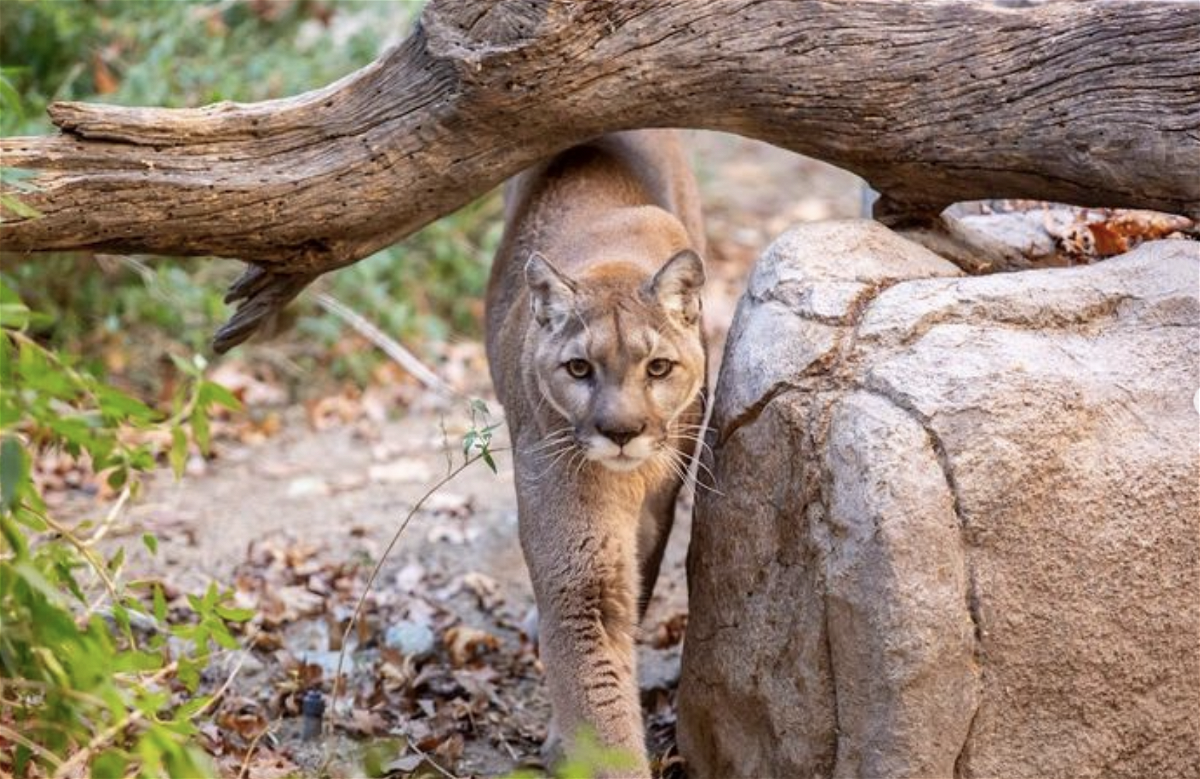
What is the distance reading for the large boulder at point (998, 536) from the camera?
4.43 meters

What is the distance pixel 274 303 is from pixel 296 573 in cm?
182

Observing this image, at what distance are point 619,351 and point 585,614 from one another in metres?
0.88

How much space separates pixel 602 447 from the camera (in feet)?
16.7

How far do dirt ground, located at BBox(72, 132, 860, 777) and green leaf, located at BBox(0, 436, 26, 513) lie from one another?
1.54 m

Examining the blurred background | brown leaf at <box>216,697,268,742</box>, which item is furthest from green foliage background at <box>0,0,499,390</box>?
brown leaf at <box>216,697,268,742</box>

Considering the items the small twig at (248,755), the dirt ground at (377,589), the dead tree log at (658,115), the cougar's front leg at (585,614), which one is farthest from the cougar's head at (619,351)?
the small twig at (248,755)

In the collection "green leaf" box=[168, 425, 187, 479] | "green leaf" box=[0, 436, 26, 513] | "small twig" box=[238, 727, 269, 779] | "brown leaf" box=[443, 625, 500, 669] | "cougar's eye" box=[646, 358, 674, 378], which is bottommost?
"brown leaf" box=[443, 625, 500, 669]

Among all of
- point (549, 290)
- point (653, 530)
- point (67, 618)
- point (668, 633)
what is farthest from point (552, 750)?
point (67, 618)

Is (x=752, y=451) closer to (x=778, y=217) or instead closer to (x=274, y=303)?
(x=274, y=303)

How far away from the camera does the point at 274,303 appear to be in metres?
5.94

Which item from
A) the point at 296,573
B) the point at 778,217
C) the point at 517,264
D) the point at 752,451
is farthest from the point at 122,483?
the point at 778,217

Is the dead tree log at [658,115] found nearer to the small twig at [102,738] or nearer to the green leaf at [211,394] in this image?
the green leaf at [211,394]

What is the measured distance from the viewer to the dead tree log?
17.0 feet

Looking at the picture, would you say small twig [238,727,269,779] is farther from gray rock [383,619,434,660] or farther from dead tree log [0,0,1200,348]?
dead tree log [0,0,1200,348]
